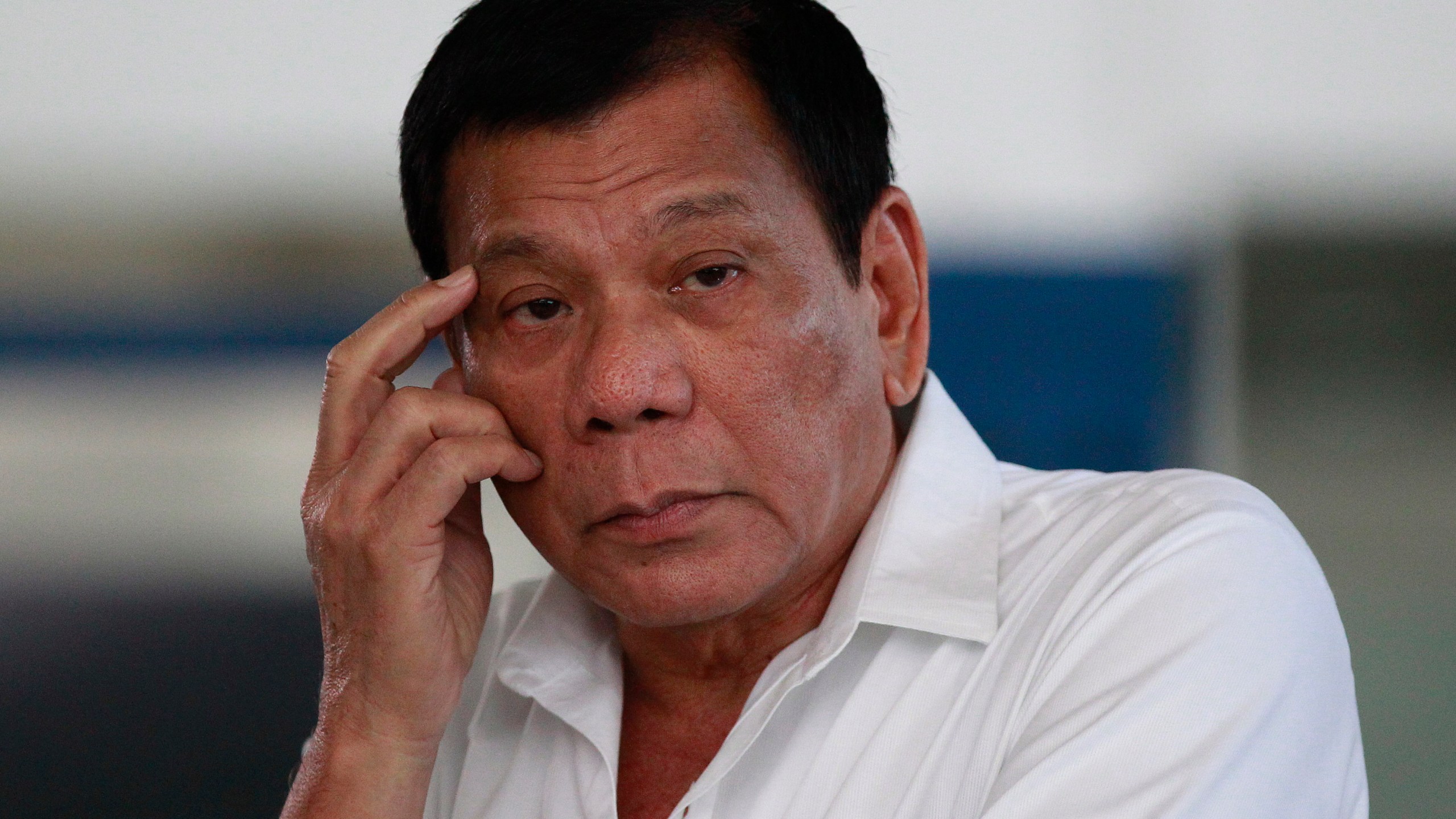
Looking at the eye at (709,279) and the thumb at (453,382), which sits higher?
the eye at (709,279)

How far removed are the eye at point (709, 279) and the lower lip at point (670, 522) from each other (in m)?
0.20

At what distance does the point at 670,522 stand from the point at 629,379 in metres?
0.14

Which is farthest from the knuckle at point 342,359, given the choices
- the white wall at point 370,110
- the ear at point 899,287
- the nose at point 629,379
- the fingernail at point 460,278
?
the white wall at point 370,110

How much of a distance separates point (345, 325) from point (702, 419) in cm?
251

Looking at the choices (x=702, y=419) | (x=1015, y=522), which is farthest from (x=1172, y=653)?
(x=702, y=419)

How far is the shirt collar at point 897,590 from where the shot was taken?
1183 millimetres

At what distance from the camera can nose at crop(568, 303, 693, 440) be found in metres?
1.12

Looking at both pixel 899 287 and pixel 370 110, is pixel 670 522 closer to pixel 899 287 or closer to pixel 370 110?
pixel 899 287

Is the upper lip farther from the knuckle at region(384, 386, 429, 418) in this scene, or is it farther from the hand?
the knuckle at region(384, 386, 429, 418)

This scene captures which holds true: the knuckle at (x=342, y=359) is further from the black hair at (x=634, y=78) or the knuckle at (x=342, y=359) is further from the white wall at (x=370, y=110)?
the white wall at (x=370, y=110)

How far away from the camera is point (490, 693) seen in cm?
147

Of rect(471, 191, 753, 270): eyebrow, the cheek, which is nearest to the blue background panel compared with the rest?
the cheek

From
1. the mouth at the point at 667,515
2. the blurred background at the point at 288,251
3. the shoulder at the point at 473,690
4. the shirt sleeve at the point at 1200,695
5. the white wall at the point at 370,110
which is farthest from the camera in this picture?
the white wall at the point at 370,110

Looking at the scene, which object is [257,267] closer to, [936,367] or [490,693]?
[936,367]
